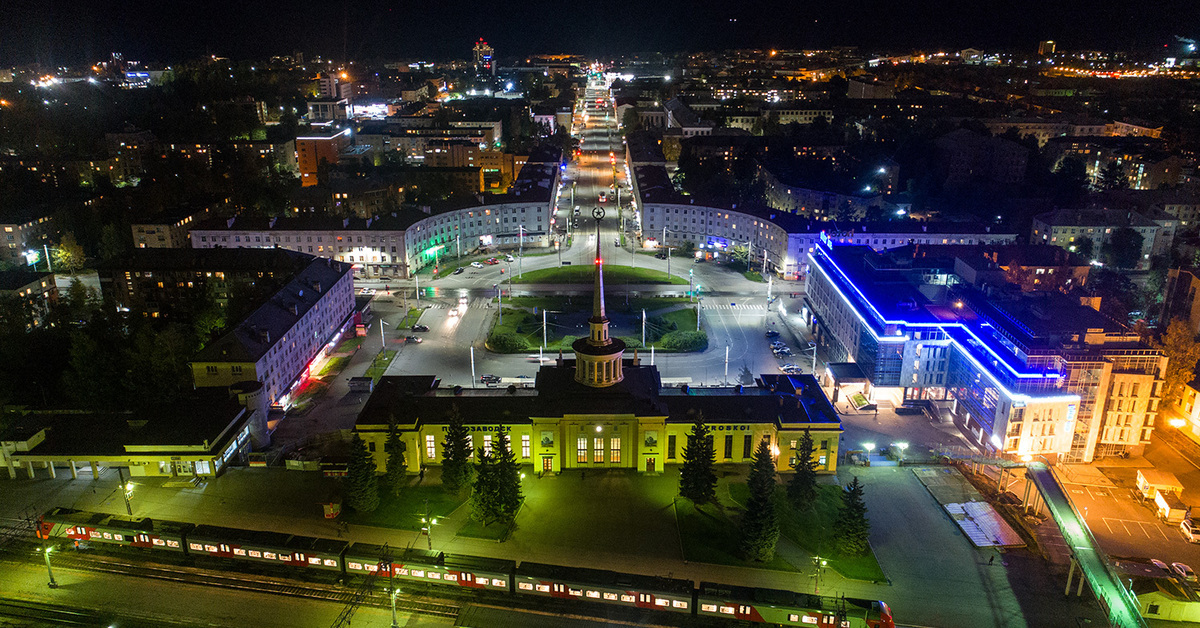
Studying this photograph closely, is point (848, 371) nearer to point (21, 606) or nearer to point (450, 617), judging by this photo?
point (450, 617)

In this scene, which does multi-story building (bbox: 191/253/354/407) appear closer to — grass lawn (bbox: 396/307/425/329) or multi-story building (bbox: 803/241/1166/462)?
grass lawn (bbox: 396/307/425/329)

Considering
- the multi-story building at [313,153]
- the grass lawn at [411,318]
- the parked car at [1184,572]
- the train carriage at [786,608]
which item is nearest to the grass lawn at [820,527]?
the train carriage at [786,608]

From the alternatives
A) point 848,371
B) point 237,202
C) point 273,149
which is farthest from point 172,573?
point 273,149

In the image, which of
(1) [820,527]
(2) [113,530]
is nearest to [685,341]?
(1) [820,527]

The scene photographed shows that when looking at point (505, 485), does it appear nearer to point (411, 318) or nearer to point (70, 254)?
point (411, 318)

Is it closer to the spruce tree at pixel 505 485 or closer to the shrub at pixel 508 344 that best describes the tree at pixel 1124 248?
the shrub at pixel 508 344

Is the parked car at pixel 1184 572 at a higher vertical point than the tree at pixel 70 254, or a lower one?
lower
